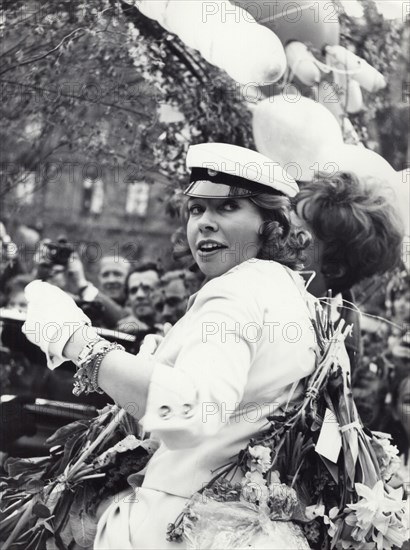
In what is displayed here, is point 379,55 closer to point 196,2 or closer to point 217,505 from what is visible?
point 196,2

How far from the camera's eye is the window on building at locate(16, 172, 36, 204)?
3.84 metres

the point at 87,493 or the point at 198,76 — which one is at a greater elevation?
the point at 198,76

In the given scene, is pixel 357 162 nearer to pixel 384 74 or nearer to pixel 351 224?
pixel 351 224

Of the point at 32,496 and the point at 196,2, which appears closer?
the point at 32,496

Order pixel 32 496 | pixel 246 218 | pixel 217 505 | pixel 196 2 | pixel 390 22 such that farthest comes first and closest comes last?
pixel 390 22 → pixel 196 2 → pixel 32 496 → pixel 246 218 → pixel 217 505

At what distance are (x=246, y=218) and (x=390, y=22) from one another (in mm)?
1756

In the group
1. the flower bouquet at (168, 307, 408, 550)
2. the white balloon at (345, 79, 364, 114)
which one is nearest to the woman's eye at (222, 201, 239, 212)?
the flower bouquet at (168, 307, 408, 550)

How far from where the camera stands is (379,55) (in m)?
3.80

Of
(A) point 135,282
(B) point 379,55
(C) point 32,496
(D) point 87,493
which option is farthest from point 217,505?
(B) point 379,55

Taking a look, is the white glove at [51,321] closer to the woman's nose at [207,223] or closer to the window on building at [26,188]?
the woman's nose at [207,223]

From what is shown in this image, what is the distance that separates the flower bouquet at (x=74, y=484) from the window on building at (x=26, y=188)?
3.92ft

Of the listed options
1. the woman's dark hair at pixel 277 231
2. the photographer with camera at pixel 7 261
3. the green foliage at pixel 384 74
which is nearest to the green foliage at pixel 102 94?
the photographer with camera at pixel 7 261

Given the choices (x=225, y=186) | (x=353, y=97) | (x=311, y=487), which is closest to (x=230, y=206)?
(x=225, y=186)

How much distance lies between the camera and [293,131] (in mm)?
3646
